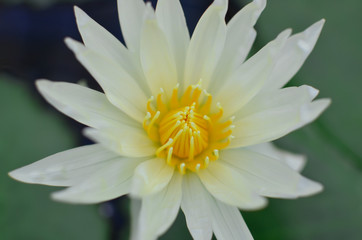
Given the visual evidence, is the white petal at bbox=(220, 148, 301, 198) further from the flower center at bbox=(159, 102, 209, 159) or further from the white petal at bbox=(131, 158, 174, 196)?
the white petal at bbox=(131, 158, 174, 196)

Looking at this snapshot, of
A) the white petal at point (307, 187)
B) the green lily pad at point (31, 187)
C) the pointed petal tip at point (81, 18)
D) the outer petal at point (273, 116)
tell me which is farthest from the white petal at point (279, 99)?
the green lily pad at point (31, 187)

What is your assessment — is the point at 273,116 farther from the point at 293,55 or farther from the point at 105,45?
the point at 105,45

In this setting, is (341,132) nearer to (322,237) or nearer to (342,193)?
(342,193)

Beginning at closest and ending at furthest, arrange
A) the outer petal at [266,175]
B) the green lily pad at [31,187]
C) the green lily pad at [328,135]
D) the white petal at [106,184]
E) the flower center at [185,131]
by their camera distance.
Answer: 1. the white petal at [106,184]
2. the outer petal at [266,175]
3. the flower center at [185,131]
4. the green lily pad at [31,187]
5. the green lily pad at [328,135]

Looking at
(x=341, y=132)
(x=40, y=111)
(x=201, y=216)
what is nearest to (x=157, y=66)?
(x=201, y=216)

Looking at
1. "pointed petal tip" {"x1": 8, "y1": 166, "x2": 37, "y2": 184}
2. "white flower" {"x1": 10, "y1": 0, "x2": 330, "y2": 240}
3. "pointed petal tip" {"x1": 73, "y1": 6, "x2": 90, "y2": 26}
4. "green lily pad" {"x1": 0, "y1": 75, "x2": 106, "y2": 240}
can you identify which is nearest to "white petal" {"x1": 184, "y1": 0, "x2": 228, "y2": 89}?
"white flower" {"x1": 10, "y1": 0, "x2": 330, "y2": 240}

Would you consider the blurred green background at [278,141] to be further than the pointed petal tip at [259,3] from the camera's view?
Yes

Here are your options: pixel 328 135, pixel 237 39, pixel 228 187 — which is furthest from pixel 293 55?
pixel 328 135

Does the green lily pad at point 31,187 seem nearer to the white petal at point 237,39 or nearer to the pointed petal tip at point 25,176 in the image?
the pointed petal tip at point 25,176
